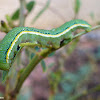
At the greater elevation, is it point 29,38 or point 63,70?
point 29,38

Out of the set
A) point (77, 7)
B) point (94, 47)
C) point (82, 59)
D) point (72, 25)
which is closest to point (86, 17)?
point (94, 47)

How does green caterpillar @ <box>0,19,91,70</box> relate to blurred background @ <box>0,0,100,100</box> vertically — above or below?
above

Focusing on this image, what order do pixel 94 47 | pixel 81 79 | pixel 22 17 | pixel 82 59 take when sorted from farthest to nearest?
pixel 94 47 < pixel 82 59 < pixel 81 79 < pixel 22 17

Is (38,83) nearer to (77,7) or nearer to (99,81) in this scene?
(99,81)

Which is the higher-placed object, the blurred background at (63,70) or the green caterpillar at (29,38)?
the green caterpillar at (29,38)

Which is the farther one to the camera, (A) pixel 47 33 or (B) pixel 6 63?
(A) pixel 47 33

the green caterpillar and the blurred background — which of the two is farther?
the blurred background

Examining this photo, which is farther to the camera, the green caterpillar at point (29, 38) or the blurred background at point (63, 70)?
the blurred background at point (63, 70)

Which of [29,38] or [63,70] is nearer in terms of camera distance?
[29,38]
